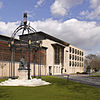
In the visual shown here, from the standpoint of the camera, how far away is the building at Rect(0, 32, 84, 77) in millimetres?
42719

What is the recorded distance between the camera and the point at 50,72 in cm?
6762

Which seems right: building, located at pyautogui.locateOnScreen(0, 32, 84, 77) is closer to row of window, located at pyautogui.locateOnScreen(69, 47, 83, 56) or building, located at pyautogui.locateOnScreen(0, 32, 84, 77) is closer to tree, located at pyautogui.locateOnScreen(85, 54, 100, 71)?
row of window, located at pyautogui.locateOnScreen(69, 47, 83, 56)

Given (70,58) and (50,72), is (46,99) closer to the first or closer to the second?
(50,72)

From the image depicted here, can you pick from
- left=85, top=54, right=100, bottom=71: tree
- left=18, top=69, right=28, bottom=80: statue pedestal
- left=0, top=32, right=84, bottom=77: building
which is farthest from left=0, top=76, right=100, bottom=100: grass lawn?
left=85, top=54, right=100, bottom=71: tree

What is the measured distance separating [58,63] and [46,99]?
64.4 metres

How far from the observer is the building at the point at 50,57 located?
140 feet

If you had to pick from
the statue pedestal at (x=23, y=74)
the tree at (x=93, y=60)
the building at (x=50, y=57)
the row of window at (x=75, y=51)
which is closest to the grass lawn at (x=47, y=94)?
the statue pedestal at (x=23, y=74)

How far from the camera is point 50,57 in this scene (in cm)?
6694

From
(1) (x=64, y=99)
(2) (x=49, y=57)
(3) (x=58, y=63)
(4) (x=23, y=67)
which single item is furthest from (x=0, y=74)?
(3) (x=58, y=63)

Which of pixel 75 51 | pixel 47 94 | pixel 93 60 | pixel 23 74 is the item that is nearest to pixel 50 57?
pixel 75 51

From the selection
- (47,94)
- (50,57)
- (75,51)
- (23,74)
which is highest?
(75,51)

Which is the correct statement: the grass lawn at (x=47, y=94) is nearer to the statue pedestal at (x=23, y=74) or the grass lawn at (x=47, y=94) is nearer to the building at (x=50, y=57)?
the statue pedestal at (x=23, y=74)

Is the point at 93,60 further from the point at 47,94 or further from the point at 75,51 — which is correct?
the point at 47,94

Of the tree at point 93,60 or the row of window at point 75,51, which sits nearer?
the row of window at point 75,51
